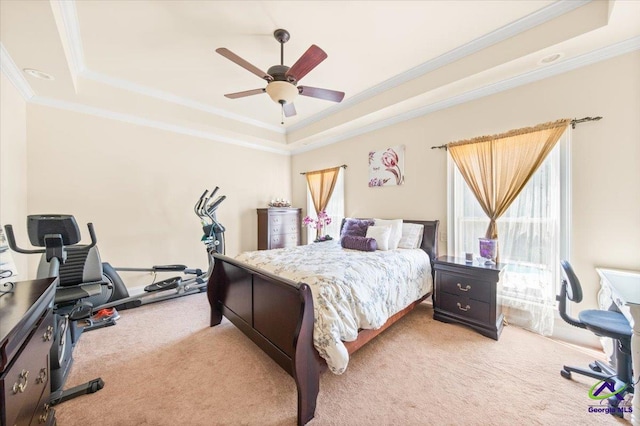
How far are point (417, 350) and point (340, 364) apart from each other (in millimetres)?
1108

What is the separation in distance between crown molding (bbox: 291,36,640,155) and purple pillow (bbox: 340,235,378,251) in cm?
200

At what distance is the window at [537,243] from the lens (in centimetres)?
249

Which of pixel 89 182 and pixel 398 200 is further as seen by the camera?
pixel 398 200

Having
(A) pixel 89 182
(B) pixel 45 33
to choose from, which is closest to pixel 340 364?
(B) pixel 45 33

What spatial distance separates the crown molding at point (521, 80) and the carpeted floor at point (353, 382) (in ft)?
9.05

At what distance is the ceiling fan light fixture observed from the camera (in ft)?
7.57

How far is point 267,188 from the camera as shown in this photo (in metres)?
5.42

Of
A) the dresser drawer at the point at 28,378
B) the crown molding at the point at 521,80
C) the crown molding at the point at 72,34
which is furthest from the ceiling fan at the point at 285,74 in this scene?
the dresser drawer at the point at 28,378

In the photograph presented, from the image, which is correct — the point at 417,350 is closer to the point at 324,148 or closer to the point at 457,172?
the point at 457,172

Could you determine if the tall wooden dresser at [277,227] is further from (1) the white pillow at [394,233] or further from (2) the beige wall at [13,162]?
(2) the beige wall at [13,162]

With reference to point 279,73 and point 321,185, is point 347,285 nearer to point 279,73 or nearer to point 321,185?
point 279,73

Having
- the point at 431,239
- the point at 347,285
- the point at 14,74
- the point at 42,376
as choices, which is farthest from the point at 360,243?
the point at 14,74

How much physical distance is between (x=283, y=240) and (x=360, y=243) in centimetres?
231

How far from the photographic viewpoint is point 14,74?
8.28 ft
